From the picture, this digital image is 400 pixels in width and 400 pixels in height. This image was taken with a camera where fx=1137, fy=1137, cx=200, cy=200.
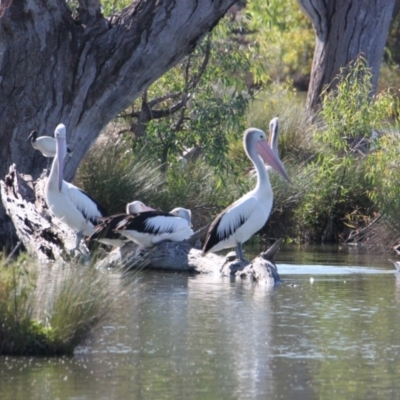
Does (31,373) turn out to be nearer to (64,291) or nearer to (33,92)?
(64,291)

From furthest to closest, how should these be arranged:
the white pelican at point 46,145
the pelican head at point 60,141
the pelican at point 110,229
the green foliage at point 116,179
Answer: the green foliage at point 116,179 → the white pelican at point 46,145 → the pelican head at point 60,141 → the pelican at point 110,229

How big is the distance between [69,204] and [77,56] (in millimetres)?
2299

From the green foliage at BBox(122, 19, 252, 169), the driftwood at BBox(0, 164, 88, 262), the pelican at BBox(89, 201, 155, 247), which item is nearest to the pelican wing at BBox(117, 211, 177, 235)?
the pelican at BBox(89, 201, 155, 247)

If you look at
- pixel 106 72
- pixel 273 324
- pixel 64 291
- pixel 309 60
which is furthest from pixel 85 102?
pixel 309 60

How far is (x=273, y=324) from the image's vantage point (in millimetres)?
9195

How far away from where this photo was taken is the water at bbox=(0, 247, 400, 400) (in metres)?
6.85

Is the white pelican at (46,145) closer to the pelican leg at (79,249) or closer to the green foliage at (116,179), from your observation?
the pelican leg at (79,249)

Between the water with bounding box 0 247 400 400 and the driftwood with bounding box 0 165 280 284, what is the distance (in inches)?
24.6

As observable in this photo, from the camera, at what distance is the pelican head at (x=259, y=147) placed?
1359cm

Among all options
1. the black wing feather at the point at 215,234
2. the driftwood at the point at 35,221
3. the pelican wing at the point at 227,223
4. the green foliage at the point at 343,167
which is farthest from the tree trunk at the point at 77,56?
the green foliage at the point at 343,167

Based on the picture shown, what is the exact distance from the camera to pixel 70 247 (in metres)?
12.3

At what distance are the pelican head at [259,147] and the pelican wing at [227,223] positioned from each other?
1106 mm

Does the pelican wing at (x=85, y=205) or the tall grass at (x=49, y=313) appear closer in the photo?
the tall grass at (x=49, y=313)

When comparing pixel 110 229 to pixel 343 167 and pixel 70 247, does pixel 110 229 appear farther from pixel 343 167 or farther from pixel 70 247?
pixel 343 167
